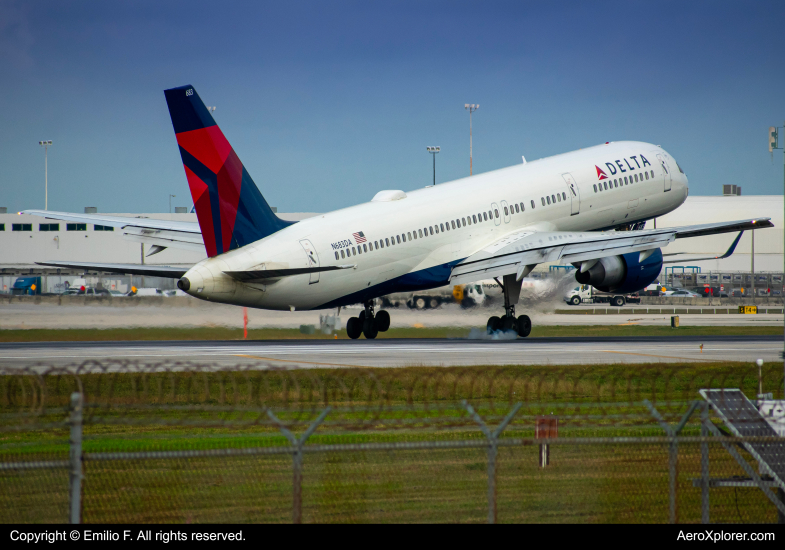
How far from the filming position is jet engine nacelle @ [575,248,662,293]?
125 feet

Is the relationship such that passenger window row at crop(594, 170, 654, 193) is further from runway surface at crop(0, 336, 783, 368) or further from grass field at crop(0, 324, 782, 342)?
grass field at crop(0, 324, 782, 342)

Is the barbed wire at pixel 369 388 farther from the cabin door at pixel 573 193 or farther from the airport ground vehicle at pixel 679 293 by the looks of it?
the airport ground vehicle at pixel 679 293

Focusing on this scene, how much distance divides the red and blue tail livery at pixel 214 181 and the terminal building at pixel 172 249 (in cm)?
4637

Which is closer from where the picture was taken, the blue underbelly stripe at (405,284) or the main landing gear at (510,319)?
the blue underbelly stripe at (405,284)

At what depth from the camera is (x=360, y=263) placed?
33.8 m

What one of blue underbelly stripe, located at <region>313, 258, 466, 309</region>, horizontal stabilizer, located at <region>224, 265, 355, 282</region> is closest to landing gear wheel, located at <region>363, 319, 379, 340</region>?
blue underbelly stripe, located at <region>313, 258, 466, 309</region>

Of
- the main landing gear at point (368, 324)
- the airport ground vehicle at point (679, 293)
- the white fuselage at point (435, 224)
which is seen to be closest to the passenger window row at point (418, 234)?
the white fuselage at point (435, 224)

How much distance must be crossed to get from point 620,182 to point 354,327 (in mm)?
14464

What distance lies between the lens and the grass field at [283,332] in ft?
112

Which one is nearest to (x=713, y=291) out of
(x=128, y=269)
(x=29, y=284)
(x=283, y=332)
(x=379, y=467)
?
(x=29, y=284)
